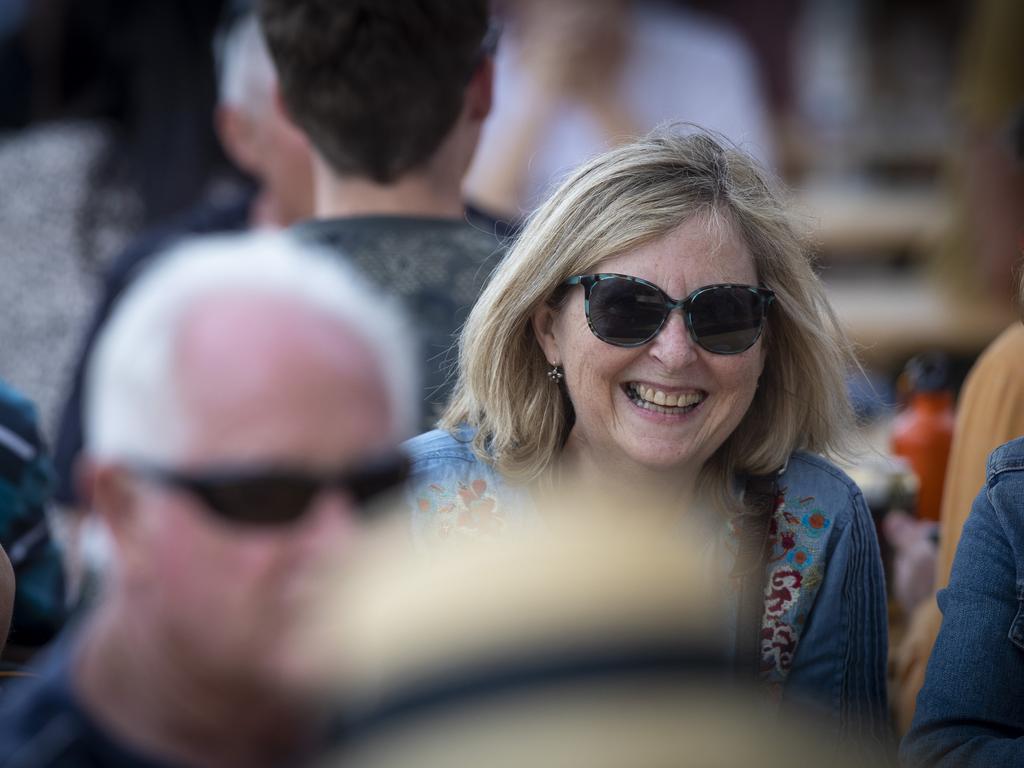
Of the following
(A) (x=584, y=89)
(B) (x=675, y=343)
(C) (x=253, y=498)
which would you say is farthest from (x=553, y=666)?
(A) (x=584, y=89)

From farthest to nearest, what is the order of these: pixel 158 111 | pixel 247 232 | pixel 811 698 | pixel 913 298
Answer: pixel 913 298, pixel 158 111, pixel 247 232, pixel 811 698

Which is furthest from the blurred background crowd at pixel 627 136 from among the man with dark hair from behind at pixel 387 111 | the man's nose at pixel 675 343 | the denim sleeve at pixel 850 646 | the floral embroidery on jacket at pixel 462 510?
the floral embroidery on jacket at pixel 462 510

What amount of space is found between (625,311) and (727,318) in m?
0.15

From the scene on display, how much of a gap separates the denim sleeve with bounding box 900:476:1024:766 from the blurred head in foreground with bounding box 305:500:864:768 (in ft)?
2.77

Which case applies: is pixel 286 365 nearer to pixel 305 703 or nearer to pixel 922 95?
pixel 305 703

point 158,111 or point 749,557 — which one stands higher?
point 158,111

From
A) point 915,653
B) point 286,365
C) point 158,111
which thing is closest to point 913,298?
point 158,111

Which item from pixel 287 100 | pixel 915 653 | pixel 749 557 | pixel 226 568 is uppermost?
pixel 287 100

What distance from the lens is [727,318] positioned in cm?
185

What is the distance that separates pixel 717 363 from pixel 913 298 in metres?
4.77

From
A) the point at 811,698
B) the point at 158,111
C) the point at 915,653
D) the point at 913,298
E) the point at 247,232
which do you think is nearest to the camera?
the point at 811,698

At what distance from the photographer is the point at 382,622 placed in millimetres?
955

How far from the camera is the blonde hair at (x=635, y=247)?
187 cm

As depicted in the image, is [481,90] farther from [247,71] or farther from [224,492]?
[224,492]
